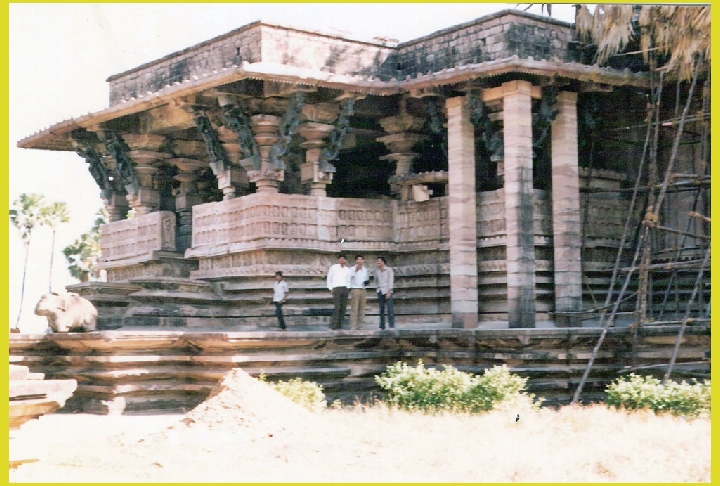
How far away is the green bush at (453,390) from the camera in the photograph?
16.7 meters

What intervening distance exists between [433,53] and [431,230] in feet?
11.0

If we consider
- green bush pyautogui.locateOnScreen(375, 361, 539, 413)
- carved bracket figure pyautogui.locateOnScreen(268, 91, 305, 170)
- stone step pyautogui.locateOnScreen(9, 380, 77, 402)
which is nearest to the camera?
stone step pyautogui.locateOnScreen(9, 380, 77, 402)

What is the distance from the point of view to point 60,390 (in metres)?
12.2

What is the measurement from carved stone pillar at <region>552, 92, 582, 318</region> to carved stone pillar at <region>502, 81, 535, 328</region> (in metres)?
0.73

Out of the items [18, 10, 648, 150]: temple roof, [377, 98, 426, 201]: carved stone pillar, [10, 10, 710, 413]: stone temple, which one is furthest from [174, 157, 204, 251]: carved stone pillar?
[377, 98, 426, 201]: carved stone pillar

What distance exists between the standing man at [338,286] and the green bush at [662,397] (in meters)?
5.34

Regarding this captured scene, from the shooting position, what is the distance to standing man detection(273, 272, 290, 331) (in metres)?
20.6

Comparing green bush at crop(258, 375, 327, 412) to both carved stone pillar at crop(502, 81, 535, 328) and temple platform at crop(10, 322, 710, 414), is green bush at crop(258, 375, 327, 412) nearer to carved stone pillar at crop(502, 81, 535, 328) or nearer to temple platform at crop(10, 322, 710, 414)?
temple platform at crop(10, 322, 710, 414)

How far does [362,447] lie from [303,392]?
11.5 ft

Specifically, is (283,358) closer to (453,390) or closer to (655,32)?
(453,390)

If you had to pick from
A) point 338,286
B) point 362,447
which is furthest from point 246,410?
point 338,286

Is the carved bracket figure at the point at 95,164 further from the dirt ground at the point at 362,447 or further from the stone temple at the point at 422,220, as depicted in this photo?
the dirt ground at the point at 362,447

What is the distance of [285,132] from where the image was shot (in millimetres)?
21844

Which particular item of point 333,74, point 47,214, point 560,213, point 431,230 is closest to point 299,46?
point 333,74
